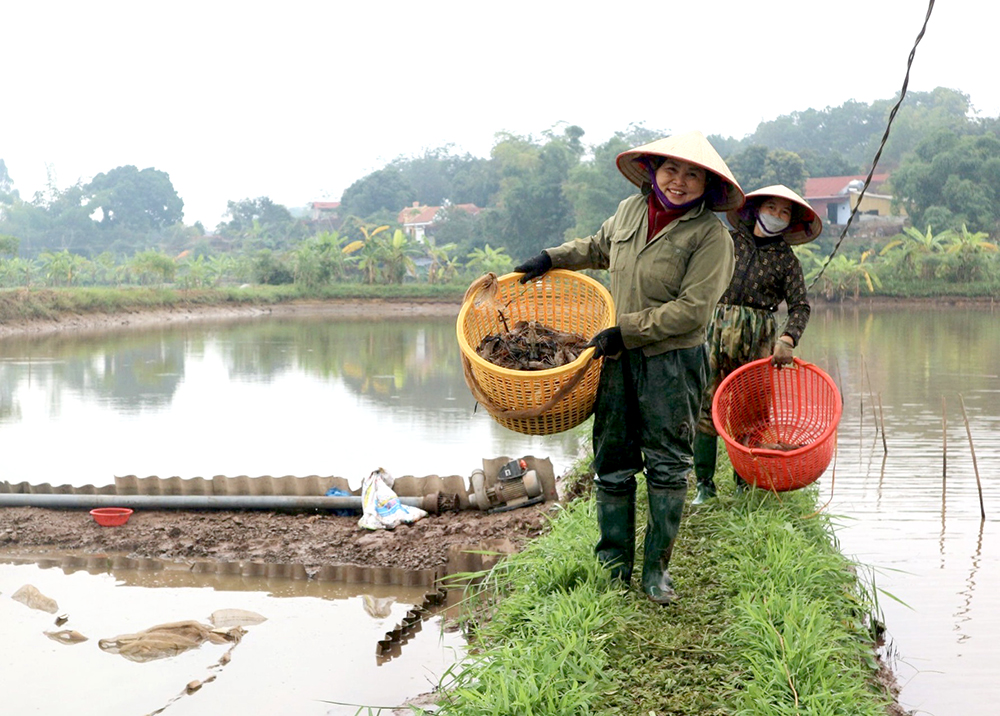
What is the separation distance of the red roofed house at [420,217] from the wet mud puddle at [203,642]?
131 feet

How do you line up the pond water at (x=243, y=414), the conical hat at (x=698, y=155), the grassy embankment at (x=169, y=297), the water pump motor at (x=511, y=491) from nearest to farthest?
the conical hat at (x=698, y=155)
the water pump motor at (x=511, y=491)
the pond water at (x=243, y=414)
the grassy embankment at (x=169, y=297)

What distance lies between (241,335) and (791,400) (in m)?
17.6

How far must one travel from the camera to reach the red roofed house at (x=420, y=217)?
45.5 m

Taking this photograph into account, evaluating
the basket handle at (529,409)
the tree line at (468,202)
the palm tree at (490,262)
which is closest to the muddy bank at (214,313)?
the tree line at (468,202)

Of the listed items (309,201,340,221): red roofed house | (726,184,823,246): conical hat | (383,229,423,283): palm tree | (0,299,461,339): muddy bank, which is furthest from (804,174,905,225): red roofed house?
(726,184,823,246): conical hat

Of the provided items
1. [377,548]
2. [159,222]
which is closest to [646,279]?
[377,548]

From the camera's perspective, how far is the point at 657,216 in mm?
3025

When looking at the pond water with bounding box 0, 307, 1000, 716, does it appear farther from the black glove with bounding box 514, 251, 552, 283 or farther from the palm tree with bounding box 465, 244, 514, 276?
the palm tree with bounding box 465, 244, 514, 276

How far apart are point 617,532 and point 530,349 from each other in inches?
24.4

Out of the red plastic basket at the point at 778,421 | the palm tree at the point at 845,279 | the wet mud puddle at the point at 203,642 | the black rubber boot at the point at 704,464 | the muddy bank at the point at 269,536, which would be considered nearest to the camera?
the wet mud puddle at the point at 203,642

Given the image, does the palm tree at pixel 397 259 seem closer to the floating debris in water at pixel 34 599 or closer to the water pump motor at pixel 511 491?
the water pump motor at pixel 511 491

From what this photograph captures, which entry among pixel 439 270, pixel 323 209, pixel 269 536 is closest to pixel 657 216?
pixel 269 536

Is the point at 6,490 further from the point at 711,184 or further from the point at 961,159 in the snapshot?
the point at 961,159

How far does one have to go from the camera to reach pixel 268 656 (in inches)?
149
